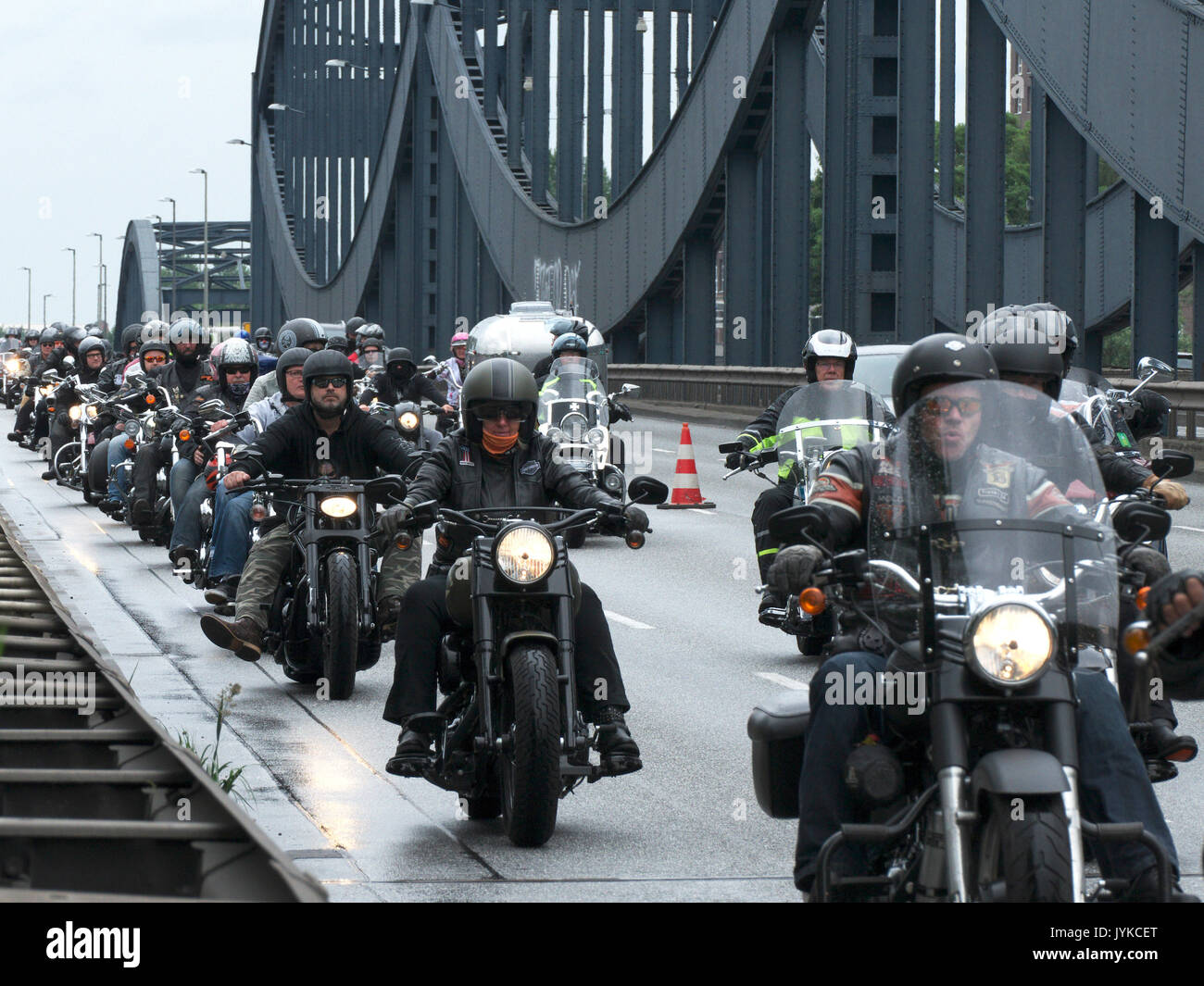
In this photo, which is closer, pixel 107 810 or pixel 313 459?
pixel 107 810

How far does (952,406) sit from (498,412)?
2.64 meters

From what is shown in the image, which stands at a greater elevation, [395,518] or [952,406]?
[952,406]

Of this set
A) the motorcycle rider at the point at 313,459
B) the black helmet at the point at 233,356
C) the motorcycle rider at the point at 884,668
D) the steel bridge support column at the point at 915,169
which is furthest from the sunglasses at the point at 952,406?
the steel bridge support column at the point at 915,169

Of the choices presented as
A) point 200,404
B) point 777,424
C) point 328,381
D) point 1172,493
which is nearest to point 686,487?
point 200,404

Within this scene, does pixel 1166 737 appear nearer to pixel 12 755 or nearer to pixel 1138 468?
pixel 1138 468

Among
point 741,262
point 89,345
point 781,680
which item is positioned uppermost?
point 741,262

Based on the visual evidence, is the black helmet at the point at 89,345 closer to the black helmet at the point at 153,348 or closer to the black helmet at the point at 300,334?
the black helmet at the point at 153,348

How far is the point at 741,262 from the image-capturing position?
39375 millimetres

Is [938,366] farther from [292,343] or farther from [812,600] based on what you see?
[292,343]

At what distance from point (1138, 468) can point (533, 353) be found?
19766mm

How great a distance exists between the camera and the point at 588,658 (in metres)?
6.86

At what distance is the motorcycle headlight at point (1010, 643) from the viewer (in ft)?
14.5

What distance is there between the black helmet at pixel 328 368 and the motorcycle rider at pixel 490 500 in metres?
2.57
